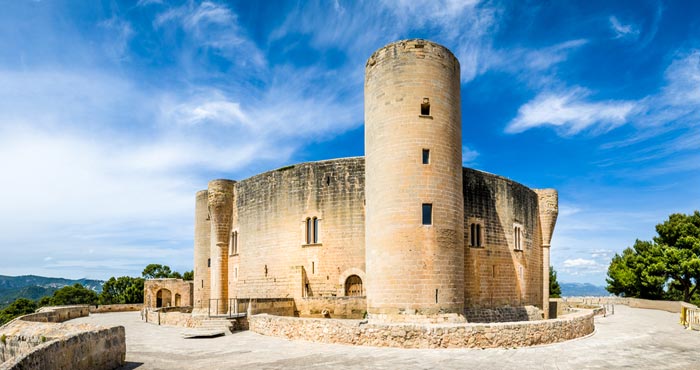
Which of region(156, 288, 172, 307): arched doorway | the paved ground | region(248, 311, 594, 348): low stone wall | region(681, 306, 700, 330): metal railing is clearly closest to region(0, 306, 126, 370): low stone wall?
the paved ground

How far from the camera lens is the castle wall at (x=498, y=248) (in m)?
24.2

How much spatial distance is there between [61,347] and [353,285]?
15929 mm

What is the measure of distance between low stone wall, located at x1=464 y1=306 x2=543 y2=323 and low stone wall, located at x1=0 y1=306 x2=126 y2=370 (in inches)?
556

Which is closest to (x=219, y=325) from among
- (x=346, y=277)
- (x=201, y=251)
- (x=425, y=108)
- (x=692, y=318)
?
(x=346, y=277)

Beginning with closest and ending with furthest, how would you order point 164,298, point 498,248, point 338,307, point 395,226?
point 395,226 → point 338,307 → point 498,248 → point 164,298

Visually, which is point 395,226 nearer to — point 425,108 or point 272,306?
point 425,108

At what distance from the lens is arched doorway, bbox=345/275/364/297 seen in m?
24.5

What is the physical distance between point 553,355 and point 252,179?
20033 millimetres

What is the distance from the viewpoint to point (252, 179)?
29703 mm

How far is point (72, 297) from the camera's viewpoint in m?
67.3

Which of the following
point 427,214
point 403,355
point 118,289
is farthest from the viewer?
point 118,289

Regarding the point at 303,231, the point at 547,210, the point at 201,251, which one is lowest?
the point at 201,251

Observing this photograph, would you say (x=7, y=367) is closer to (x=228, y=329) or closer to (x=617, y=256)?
(x=228, y=329)

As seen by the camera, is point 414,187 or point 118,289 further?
point 118,289
